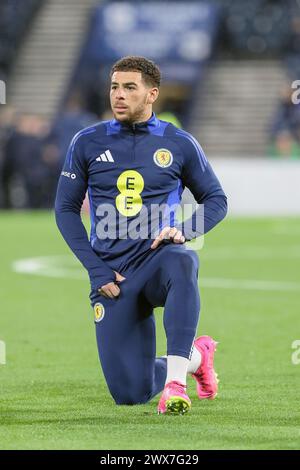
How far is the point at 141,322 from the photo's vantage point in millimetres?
7699

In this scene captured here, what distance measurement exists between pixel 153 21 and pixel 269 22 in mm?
3051

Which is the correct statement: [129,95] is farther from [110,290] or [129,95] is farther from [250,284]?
[250,284]

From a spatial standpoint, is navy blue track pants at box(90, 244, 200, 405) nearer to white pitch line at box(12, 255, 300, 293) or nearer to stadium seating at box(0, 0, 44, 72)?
white pitch line at box(12, 255, 300, 293)

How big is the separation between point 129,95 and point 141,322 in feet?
4.05

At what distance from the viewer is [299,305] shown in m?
13.6

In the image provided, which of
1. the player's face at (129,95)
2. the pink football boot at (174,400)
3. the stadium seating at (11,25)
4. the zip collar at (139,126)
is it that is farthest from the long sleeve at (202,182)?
the stadium seating at (11,25)

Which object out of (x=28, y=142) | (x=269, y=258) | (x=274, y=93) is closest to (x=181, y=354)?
(x=269, y=258)

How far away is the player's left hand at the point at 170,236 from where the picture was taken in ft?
24.8

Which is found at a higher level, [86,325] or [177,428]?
[177,428]

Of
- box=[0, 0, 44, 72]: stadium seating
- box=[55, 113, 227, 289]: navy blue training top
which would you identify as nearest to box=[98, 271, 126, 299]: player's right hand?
box=[55, 113, 227, 289]: navy blue training top

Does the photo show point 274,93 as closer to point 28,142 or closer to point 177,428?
point 28,142

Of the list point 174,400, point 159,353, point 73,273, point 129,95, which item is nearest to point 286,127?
point 73,273

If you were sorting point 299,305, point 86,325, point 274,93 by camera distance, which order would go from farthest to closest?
point 274,93, point 299,305, point 86,325

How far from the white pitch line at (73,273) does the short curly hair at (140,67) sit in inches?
300
